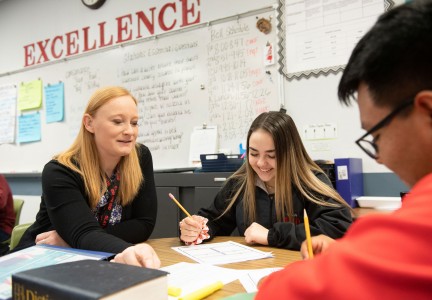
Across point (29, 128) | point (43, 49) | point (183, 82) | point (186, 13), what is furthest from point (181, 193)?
point (43, 49)

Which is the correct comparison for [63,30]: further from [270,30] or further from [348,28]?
[348,28]

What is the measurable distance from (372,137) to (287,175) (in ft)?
3.51

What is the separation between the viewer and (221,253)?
4.04ft

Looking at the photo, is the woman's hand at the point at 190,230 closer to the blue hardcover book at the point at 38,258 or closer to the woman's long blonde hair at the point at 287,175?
the woman's long blonde hair at the point at 287,175

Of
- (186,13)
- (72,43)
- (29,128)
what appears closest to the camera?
(186,13)

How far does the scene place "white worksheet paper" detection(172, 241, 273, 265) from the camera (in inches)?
45.1

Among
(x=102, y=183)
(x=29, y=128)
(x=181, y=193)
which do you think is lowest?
(x=181, y=193)

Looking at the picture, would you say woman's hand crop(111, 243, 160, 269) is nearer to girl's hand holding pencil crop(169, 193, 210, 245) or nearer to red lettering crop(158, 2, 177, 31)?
girl's hand holding pencil crop(169, 193, 210, 245)

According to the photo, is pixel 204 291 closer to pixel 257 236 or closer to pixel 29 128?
pixel 257 236

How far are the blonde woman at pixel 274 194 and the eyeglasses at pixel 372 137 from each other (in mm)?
878

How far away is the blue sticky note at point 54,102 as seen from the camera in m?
3.85

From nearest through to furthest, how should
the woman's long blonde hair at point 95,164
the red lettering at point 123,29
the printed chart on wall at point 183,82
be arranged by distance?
the woman's long blonde hair at point 95,164
the printed chart on wall at point 183,82
the red lettering at point 123,29

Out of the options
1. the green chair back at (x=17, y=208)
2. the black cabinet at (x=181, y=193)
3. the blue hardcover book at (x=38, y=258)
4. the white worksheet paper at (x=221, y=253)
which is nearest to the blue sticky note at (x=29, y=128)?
the green chair back at (x=17, y=208)

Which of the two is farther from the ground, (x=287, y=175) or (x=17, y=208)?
(x=287, y=175)
